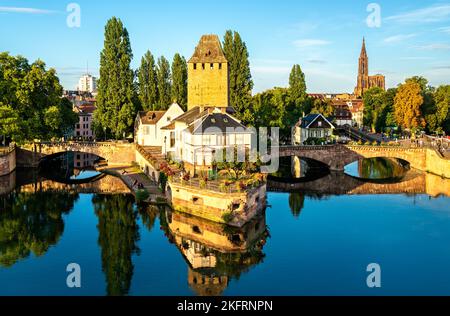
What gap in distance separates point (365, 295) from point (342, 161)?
47.7m

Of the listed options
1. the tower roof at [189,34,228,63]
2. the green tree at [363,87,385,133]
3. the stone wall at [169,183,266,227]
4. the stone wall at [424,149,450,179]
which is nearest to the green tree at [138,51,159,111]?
the tower roof at [189,34,228,63]

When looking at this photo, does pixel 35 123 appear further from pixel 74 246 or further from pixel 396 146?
pixel 396 146

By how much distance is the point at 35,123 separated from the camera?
217ft

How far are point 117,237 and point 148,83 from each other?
1945 inches

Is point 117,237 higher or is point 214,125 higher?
point 214,125

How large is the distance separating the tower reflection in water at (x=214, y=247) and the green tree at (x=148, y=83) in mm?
41758

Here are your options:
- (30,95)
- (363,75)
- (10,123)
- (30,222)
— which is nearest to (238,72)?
(30,95)

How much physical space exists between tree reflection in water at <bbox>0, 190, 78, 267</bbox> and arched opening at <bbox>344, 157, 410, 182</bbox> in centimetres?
4122

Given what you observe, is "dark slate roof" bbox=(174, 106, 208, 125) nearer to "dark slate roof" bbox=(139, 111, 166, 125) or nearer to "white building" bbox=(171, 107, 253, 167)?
"white building" bbox=(171, 107, 253, 167)

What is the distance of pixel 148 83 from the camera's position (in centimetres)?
8231

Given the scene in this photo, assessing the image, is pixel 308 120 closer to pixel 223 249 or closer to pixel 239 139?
pixel 239 139

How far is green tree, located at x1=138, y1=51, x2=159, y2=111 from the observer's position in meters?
81.6

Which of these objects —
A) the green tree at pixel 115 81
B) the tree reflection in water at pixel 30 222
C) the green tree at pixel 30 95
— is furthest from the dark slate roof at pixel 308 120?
the tree reflection in water at pixel 30 222
